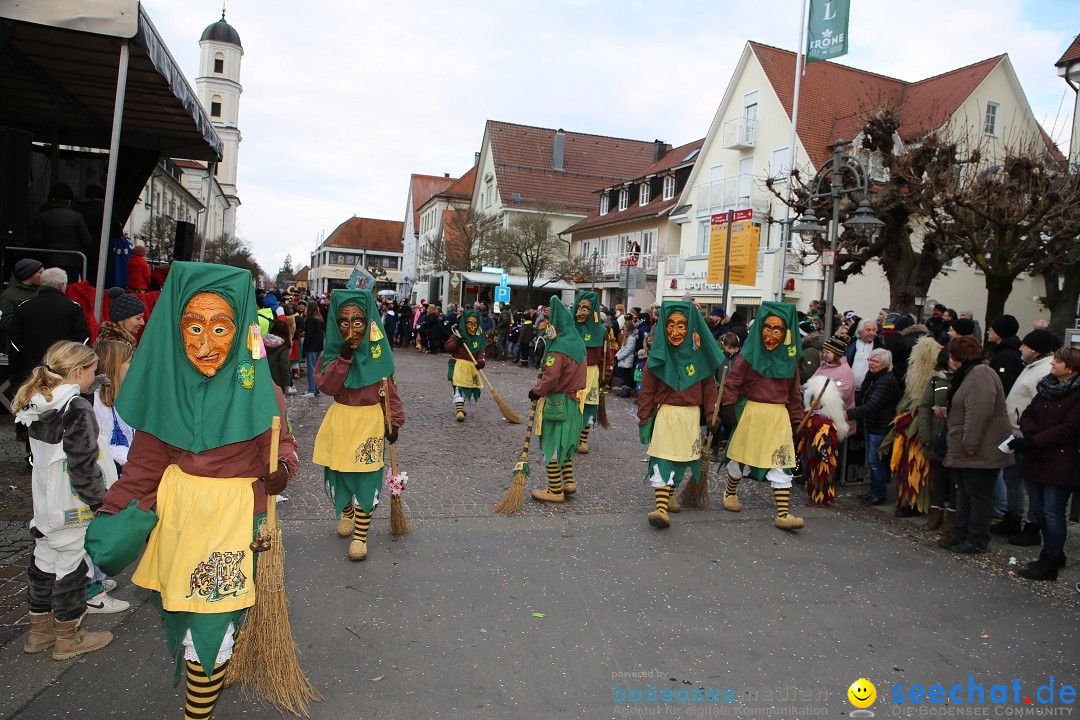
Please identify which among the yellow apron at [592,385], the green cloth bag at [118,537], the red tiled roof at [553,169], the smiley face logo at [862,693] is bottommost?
the smiley face logo at [862,693]

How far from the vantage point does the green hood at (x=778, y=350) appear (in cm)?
678

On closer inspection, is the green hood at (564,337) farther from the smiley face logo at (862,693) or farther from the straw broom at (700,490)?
the smiley face logo at (862,693)

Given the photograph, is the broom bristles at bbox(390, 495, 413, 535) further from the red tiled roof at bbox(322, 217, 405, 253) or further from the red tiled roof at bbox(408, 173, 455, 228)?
the red tiled roof at bbox(322, 217, 405, 253)

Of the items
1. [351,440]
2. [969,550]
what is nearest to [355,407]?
[351,440]

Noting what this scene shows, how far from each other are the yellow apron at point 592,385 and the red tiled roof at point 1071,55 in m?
18.1

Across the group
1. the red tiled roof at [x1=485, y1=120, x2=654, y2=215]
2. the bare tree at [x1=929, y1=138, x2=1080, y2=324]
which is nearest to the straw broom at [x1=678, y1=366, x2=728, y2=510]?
the bare tree at [x1=929, y1=138, x2=1080, y2=324]

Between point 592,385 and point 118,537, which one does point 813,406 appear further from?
point 118,537

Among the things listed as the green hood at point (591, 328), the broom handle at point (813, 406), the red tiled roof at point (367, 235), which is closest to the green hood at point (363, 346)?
the broom handle at point (813, 406)

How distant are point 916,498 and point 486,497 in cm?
426

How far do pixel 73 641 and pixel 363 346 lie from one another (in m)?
2.62

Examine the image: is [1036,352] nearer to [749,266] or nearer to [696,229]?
[749,266]

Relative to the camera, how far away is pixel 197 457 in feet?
10.3

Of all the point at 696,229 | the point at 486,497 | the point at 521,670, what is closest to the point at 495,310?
the point at 696,229

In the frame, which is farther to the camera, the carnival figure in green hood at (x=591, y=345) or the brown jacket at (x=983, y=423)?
the carnival figure in green hood at (x=591, y=345)
